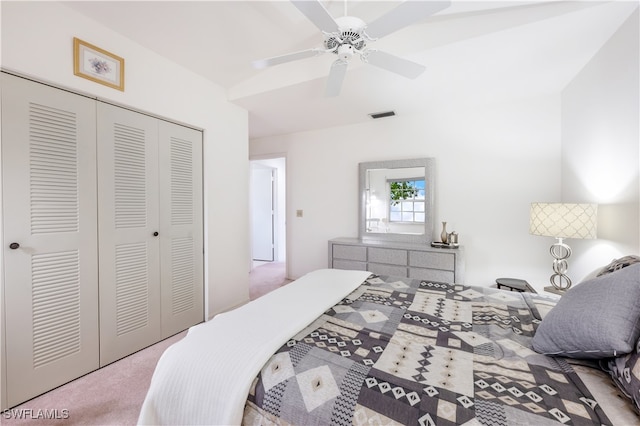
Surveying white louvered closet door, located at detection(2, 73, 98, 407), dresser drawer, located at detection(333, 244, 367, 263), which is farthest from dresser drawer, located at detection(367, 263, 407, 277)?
white louvered closet door, located at detection(2, 73, 98, 407)

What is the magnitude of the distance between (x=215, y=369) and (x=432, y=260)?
2481 millimetres

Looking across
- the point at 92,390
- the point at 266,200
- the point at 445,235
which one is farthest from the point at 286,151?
the point at 92,390

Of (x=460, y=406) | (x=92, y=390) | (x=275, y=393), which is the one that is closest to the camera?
(x=460, y=406)

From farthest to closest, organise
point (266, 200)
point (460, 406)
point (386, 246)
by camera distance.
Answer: point (266, 200) → point (386, 246) → point (460, 406)

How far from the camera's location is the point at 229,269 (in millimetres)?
3014

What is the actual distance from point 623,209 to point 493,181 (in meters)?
1.28

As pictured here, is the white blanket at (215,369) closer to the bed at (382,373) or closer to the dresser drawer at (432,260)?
the bed at (382,373)

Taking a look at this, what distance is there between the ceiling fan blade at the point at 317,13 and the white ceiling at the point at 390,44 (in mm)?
659

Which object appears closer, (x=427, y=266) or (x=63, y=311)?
(x=63, y=311)

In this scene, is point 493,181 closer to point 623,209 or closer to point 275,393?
point 623,209

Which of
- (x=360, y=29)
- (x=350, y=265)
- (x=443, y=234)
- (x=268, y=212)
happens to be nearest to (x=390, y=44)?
(x=360, y=29)

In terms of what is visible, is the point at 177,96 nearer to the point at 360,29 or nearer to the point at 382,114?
the point at 360,29

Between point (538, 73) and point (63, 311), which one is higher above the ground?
point (538, 73)

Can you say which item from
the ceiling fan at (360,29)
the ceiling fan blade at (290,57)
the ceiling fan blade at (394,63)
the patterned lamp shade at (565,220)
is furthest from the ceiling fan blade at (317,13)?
the patterned lamp shade at (565,220)
